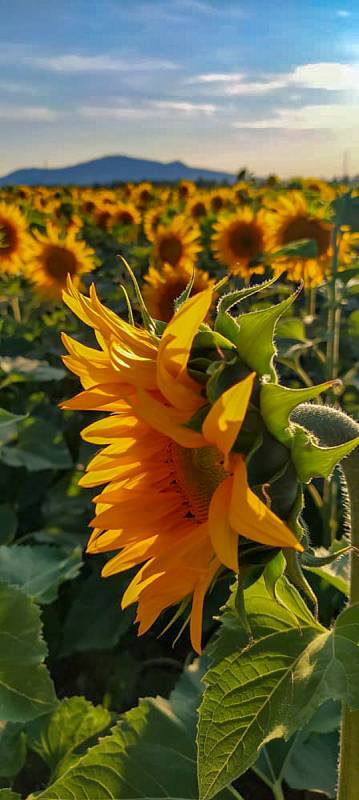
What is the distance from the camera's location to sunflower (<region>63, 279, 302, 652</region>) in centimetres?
81

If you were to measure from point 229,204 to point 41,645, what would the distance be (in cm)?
966

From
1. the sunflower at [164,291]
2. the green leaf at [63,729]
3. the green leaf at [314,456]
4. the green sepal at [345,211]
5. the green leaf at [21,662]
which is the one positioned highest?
the green sepal at [345,211]

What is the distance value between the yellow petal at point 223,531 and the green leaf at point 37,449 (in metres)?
2.33

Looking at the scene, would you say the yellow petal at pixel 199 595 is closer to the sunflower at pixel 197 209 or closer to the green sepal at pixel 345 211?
the green sepal at pixel 345 211

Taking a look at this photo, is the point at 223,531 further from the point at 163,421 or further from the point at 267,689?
the point at 267,689

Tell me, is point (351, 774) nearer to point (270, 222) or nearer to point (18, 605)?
point (18, 605)

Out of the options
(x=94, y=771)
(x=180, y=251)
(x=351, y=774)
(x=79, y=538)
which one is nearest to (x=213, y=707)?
(x=351, y=774)

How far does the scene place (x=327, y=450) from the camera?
864 millimetres

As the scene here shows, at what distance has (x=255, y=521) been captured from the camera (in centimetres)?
78

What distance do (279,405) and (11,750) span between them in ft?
3.89

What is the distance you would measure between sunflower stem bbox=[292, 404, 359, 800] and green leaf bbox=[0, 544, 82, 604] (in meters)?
1.07

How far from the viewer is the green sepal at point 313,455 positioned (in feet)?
2.83

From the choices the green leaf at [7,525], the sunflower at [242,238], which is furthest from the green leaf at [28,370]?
the sunflower at [242,238]

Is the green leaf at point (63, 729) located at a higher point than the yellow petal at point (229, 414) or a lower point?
lower
